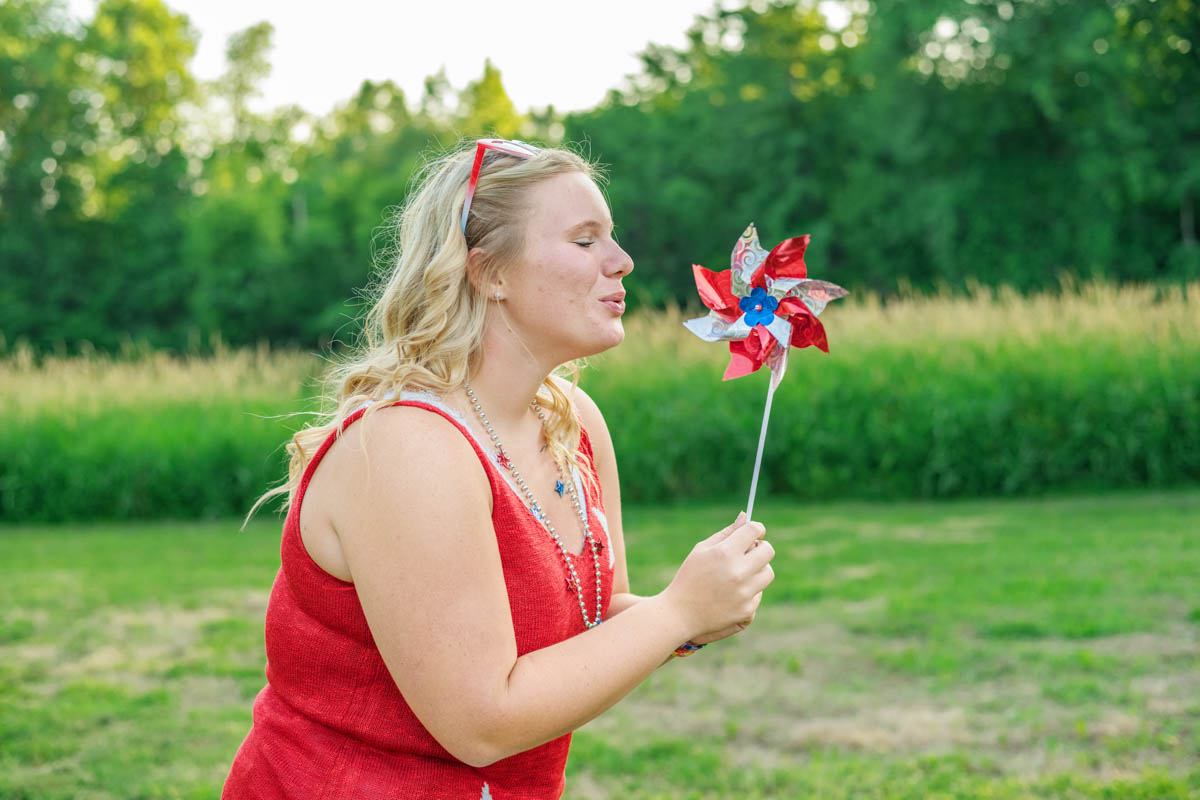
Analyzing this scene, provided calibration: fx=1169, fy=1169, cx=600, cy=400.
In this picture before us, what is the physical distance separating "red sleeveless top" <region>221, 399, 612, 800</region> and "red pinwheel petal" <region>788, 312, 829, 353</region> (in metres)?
0.72

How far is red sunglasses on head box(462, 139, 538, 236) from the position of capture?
6.57ft

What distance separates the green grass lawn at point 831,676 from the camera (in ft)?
13.9

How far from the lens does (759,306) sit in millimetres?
2354

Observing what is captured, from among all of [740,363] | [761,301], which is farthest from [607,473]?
[761,301]

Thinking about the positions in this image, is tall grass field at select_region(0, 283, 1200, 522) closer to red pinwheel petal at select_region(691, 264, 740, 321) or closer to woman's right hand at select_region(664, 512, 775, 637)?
red pinwheel petal at select_region(691, 264, 740, 321)

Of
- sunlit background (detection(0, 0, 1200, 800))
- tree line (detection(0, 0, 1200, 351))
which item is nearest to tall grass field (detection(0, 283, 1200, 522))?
sunlit background (detection(0, 0, 1200, 800))

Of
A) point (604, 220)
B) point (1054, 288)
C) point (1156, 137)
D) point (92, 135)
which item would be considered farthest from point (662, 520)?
point (92, 135)

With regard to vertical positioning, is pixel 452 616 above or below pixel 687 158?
below

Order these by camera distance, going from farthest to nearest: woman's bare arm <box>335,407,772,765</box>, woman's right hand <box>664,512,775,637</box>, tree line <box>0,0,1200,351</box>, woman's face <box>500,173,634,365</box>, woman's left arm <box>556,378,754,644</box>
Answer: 1. tree line <box>0,0,1200,351</box>
2. woman's left arm <box>556,378,754,644</box>
3. woman's face <box>500,173,634,365</box>
4. woman's right hand <box>664,512,775,637</box>
5. woman's bare arm <box>335,407,772,765</box>

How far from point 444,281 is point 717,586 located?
681 mm

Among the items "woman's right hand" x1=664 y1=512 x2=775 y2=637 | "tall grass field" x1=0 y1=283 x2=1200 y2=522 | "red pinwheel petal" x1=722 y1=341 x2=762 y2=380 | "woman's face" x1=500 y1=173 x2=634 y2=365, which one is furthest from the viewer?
"tall grass field" x1=0 y1=283 x2=1200 y2=522

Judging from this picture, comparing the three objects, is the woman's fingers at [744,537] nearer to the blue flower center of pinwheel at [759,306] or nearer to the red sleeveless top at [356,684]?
the red sleeveless top at [356,684]

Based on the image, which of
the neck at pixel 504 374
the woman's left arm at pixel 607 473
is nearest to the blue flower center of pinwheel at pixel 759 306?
the woman's left arm at pixel 607 473

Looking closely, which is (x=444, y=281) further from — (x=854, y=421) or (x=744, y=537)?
(x=854, y=421)
